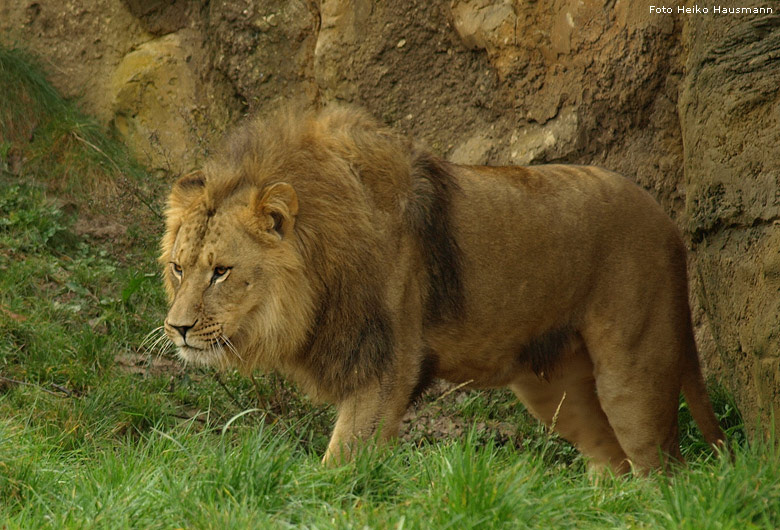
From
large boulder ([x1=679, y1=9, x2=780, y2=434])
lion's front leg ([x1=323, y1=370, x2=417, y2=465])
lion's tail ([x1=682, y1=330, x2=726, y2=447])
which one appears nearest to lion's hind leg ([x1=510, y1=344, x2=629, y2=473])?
lion's tail ([x1=682, y1=330, x2=726, y2=447])

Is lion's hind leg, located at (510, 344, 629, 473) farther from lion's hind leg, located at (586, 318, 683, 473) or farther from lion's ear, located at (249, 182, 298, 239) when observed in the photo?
lion's ear, located at (249, 182, 298, 239)

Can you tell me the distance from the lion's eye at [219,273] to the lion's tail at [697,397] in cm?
242

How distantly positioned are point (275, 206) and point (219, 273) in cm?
37

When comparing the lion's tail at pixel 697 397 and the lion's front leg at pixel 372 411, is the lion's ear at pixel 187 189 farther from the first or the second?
the lion's tail at pixel 697 397

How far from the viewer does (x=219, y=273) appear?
14.3 ft

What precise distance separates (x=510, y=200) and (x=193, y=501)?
2315 mm

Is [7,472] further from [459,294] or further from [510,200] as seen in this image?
[510,200]

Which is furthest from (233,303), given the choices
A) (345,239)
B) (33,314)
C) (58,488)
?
(33,314)

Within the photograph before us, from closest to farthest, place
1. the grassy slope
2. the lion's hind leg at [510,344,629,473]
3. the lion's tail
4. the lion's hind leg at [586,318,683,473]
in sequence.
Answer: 1. the grassy slope
2. the lion's hind leg at [586,318,683,473]
3. the lion's tail
4. the lion's hind leg at [510,344,629,473]

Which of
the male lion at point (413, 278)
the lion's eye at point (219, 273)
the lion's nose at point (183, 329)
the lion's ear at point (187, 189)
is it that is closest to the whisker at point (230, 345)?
the male lion at point (413, 278)

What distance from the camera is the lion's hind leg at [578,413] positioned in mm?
5453

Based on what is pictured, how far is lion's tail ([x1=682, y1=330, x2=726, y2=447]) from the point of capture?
5.26 meters

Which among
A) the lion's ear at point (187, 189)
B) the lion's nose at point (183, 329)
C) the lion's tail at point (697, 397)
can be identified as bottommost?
the lion's tail at point (697, 397)

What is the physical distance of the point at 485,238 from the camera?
482cm
